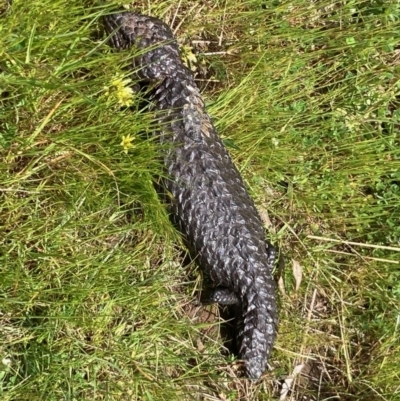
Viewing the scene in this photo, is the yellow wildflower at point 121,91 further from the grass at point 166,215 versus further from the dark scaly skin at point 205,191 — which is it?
the dark scaly skin at point 205,191

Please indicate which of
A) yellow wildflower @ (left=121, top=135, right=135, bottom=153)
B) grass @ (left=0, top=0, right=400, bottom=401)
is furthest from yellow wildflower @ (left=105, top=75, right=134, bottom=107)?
yellow wildflower @ (left=121, top=135, right=135, bottom=153)

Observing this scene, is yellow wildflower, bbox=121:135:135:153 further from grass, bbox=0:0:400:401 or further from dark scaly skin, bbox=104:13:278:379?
dark scaly skin, bbox=104:13:278:379

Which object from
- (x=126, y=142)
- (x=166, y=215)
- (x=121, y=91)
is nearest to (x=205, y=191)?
(x=166, y=215)

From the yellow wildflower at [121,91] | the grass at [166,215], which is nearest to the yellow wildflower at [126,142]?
the grass at [166,215]

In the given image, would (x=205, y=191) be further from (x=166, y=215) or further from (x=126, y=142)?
(x=126, y=142)

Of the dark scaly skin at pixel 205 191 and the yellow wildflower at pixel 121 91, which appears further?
the dark scaly skin at pixel 205 191

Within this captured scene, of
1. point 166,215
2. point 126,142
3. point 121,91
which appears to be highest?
point 121,91

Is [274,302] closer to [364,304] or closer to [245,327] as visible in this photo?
[245,327]
